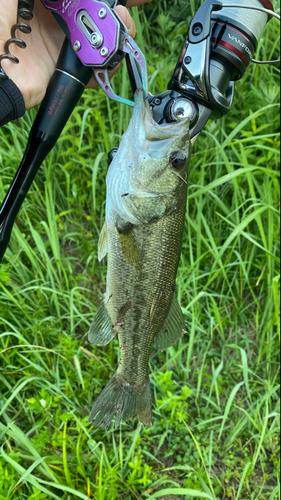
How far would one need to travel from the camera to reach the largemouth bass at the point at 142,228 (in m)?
1.37

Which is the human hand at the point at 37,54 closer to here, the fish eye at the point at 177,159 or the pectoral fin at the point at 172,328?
the fish eye at the point at 177,159

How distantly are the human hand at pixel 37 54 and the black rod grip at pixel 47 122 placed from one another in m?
0.33

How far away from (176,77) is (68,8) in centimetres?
57

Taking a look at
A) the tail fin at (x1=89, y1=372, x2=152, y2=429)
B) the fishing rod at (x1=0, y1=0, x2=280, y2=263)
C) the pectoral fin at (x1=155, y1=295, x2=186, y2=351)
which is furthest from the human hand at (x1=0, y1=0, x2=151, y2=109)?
the tail fin at (x1=89, y1=372, x2=152, y2=429)

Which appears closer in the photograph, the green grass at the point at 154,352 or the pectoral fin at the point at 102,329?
the pectoral fin at the point at 102,329

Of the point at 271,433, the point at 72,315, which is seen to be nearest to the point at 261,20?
the point at 72,315

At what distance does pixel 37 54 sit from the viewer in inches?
76.3

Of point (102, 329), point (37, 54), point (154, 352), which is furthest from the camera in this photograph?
point (154, 352)

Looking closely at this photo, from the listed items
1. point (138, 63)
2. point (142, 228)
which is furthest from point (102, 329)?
point (138, 63)

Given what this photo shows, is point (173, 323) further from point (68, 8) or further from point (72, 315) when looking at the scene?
point (68, 8)

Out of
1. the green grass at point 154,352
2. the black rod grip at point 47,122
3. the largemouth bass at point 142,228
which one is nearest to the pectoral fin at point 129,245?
the largemouth bass at point 142,228

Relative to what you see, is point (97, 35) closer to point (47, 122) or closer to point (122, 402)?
point (47, 122)

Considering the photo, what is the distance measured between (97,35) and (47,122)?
0.41 meters

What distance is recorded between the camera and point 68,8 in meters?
1.48
